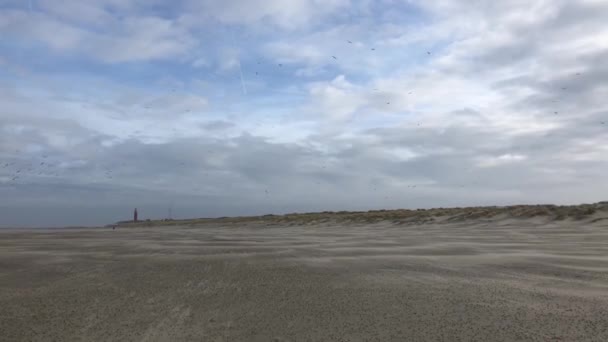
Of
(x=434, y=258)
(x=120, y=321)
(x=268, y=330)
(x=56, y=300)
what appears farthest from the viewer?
(x=434, y=258)

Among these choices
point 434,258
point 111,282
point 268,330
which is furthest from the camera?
point 434,258

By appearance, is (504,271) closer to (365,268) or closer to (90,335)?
(365,268)

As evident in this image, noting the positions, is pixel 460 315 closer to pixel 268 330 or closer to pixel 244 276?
pixel 268 330

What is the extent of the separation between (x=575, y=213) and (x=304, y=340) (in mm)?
18514

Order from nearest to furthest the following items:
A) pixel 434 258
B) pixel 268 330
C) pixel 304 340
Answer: pixel 304 340, pixel 268 330, pixel 434 258

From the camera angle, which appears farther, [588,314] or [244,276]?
[244,276]

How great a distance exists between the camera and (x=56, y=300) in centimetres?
484

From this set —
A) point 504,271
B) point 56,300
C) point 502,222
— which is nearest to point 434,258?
point 504,271

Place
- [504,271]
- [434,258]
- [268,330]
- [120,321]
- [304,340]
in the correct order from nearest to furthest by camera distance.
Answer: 1. [304,340]
2. [268,330]
3. [120,321]
4. [504,271]
5. [434,258]

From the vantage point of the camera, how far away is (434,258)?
7.40 metres

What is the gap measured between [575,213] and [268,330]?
18.5 m

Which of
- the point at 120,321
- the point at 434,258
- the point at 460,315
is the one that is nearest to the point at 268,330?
the point at 120,321

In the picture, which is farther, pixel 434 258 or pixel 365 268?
pixel 434 258

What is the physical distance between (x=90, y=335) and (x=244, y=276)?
7.87 ft
